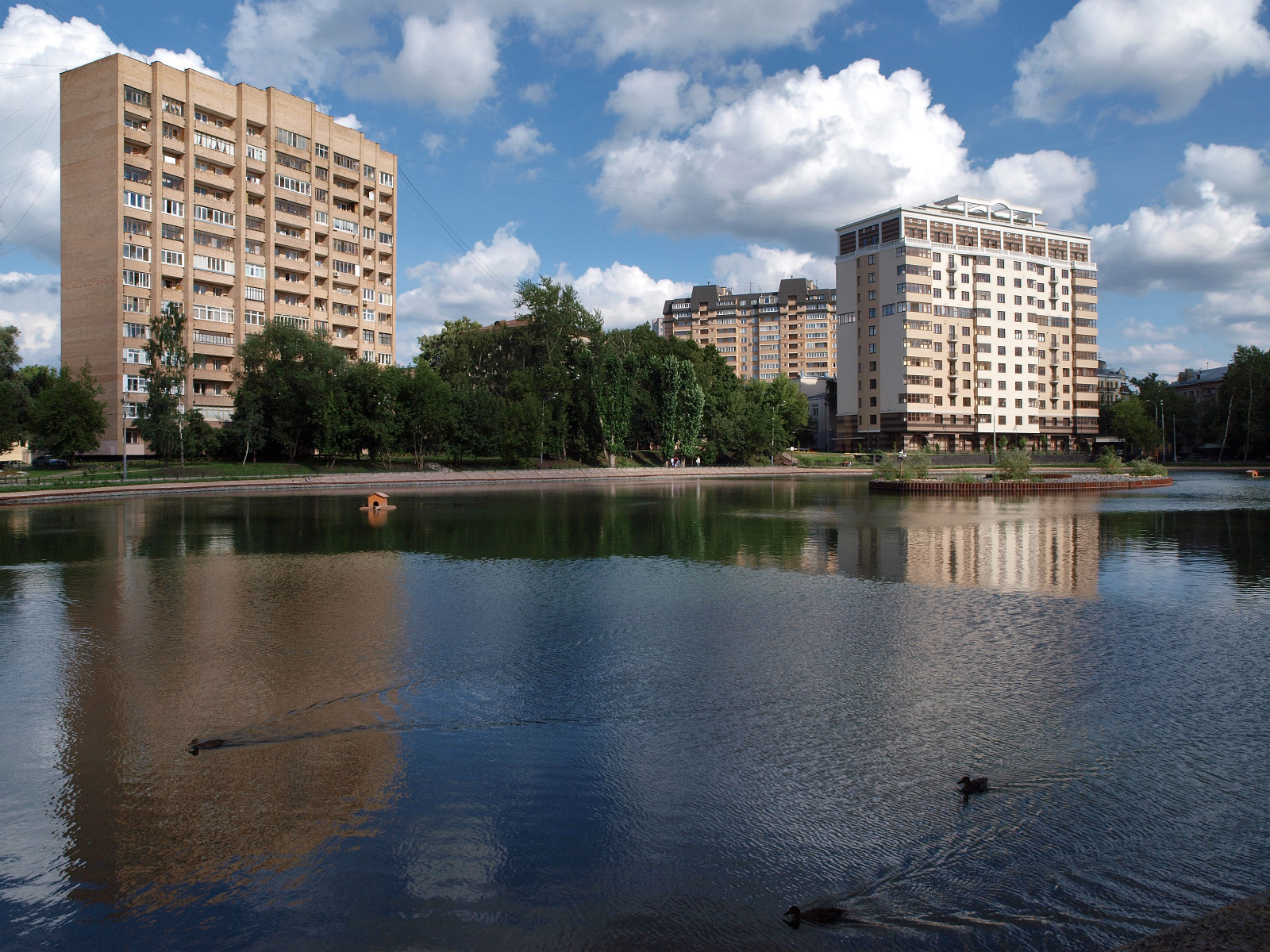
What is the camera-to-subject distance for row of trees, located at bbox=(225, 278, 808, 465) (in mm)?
62469

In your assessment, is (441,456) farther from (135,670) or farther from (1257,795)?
(1257,795)

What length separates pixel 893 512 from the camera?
2877 centimetres

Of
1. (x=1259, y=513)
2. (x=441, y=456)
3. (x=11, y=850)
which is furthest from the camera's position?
(x=441, y=456)

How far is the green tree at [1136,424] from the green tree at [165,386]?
100m

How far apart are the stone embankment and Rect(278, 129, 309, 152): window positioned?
66.9 m

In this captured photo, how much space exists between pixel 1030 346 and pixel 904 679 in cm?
11116

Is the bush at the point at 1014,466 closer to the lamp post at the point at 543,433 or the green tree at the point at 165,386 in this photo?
the lamp post at the point at 543,433

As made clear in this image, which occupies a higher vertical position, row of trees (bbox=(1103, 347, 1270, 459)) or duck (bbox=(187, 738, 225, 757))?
row of trees (bbox=(1103, 347, 1270, 459))

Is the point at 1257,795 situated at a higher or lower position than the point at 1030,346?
lower

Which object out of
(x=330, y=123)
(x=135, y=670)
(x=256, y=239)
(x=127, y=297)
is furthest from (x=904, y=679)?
(x=330, y=123)

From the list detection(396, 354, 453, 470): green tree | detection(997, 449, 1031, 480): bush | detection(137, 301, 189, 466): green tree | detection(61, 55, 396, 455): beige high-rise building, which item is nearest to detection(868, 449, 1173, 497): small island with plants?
detection(997, 449, 1031, 480): bush

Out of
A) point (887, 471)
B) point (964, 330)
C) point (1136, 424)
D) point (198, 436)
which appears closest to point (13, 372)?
point (198, 436)

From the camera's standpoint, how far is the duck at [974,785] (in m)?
5.65

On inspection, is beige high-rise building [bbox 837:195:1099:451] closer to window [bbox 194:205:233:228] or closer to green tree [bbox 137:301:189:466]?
window [bbox 194:205:233:228]
